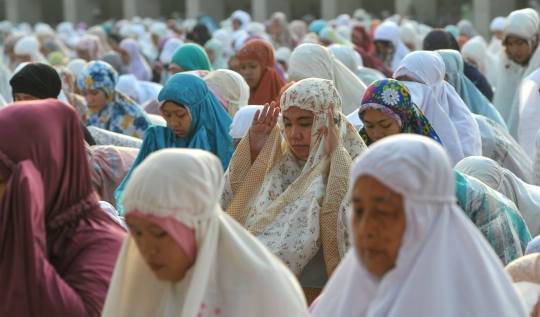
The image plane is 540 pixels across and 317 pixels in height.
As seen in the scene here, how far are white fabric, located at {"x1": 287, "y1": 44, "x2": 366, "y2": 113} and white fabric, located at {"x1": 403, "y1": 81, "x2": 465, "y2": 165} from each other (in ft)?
4.66

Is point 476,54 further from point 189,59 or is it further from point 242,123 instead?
point 242,123

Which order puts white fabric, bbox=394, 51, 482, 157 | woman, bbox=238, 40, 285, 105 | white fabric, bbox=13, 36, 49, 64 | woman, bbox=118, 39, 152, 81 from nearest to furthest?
white fabric, bbox=394, 51, 482, 157 → woman, bbox=238, 40, 285, 105 → white fabric, bbox=13, 36, 49, 64 → woman, bbox=118, 39, 152, 81

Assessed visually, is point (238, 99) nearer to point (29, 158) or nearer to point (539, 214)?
point (539, 214)

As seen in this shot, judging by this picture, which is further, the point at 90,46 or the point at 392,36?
the point at 90,46

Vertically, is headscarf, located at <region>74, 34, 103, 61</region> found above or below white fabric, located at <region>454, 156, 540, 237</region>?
below

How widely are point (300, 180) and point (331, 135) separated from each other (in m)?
0.24

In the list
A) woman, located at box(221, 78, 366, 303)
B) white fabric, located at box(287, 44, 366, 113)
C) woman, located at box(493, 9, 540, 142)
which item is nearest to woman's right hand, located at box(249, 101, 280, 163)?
woman, located at box(221, 78, 366, 303)

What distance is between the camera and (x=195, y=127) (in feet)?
19.3

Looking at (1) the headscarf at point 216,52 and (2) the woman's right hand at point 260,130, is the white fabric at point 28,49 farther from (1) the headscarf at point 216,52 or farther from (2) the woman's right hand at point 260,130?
(2) the woman's right hand at point 260,130

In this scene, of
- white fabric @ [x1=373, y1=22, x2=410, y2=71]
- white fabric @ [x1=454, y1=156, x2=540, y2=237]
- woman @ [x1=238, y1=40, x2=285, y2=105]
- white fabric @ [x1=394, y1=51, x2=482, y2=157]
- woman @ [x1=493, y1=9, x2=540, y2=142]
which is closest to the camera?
white fabric @ [x1=454, y1=156, x2=540, y2=237]

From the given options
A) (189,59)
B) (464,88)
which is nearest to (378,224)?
(464,88)

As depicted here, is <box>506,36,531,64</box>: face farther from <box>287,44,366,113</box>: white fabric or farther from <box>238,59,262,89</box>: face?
<box>238,59,262,89</box>: face

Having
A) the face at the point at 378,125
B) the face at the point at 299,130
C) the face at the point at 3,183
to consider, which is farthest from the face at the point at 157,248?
the face at the point at 378,125

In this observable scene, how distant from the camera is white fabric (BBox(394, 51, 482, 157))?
21.2ft
